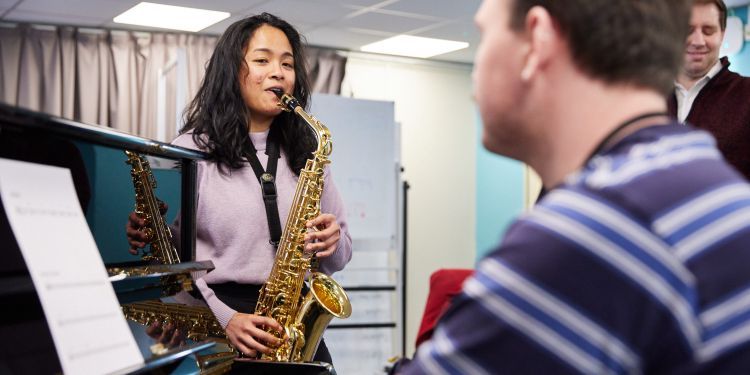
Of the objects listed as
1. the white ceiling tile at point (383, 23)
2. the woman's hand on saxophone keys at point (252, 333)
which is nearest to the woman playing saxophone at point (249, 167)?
the woman's hand on saxophone keys at point (252, 333)

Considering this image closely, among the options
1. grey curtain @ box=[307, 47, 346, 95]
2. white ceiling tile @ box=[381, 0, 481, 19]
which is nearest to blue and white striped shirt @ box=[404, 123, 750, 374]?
white ceiling tile @ box=[381, 0, 481, 19]

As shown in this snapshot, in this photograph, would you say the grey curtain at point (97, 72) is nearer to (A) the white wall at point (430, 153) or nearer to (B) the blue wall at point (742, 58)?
(A) the white wall at point (430, 153)

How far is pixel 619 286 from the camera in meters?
0.61

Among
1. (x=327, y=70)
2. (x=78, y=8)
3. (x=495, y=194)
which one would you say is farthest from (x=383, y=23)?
(x=495, y=194)

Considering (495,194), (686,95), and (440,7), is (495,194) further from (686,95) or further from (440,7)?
(686,95)

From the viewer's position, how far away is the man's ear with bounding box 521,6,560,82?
76 centimetres

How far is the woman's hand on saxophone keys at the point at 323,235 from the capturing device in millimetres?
2131

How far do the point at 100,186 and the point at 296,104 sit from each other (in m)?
1.05

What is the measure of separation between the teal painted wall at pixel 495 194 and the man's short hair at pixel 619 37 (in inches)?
270

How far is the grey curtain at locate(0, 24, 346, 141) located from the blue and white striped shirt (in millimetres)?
5818

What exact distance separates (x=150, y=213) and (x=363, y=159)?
4598 mm

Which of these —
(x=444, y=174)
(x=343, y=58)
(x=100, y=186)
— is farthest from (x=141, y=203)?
(x=444, y=174)

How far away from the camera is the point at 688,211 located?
639mm

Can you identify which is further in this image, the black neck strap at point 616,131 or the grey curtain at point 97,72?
the grey curtain at point 97,72
